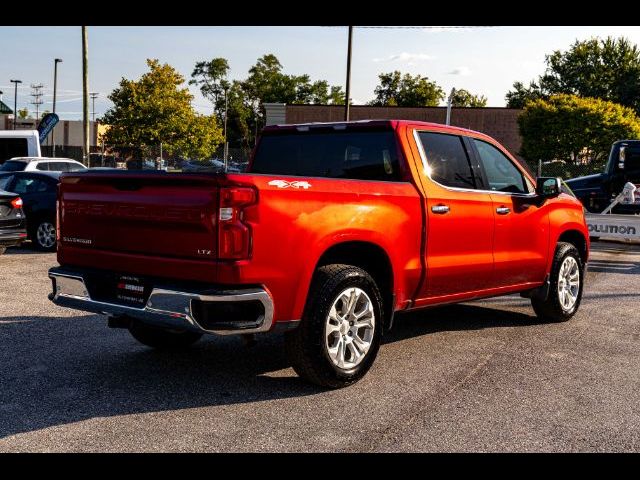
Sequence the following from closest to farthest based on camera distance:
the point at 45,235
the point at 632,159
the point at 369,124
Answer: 1. the point at 369,124
2. the point at 45,235
3. the point at 632,159

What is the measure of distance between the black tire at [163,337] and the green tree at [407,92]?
8320cm

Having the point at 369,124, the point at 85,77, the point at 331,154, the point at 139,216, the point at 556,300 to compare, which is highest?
the point at 85,77

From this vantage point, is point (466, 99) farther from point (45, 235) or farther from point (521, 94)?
point (45, 235)

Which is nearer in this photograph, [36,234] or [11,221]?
[11,221]

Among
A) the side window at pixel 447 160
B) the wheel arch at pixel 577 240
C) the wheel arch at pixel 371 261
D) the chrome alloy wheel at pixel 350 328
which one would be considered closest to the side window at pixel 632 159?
the wheel arch at pixel 577 240

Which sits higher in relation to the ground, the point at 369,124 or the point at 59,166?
the point at 369,124

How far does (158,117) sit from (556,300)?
46.0 m

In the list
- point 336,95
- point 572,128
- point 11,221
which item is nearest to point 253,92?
point 336,95

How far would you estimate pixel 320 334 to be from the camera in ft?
16.2

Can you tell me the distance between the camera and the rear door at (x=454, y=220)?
5918 millimetres

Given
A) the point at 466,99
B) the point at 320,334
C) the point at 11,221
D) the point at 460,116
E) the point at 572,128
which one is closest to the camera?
the point at 320,334

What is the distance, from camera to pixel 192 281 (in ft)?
15.1

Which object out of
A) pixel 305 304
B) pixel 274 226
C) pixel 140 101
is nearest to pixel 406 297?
pixel 305 304
